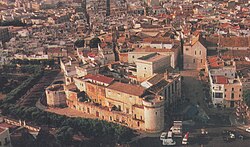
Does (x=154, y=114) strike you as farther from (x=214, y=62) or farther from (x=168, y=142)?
(x=214, y=62)

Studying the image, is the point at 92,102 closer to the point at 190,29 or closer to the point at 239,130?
the point at 239,130

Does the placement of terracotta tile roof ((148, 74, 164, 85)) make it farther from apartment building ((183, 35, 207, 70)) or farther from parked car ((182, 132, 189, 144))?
apartment building ((183, 35, 207, 70))

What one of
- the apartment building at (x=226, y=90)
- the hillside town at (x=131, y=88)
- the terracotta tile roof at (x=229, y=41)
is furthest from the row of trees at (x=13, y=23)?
the apartment building at (x=226, y=90)

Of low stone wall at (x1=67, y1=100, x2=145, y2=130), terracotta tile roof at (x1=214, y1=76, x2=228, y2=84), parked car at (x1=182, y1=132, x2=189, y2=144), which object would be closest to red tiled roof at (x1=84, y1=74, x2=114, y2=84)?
low stone wall at (x1=67, y1=100, x2=145, y2=130)

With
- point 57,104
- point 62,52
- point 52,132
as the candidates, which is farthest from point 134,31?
point 52,132

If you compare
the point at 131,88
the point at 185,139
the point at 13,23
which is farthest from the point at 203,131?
the point at 13,23

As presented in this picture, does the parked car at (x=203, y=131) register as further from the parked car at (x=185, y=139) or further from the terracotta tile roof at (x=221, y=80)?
the terracotta tile roof at (x=221, y=80)
